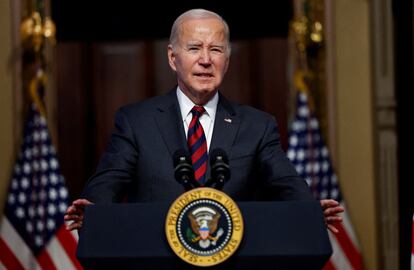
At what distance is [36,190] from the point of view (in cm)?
595

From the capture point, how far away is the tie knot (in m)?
3.27

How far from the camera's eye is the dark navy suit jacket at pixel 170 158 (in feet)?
10.3

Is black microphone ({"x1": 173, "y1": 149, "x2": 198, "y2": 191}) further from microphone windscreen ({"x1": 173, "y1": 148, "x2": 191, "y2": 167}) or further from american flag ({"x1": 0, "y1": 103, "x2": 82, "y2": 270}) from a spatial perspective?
american flag ({"x1": 0, "y1": 103, "x2": 82, "y2": 270})

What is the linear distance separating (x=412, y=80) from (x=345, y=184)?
2.53ft

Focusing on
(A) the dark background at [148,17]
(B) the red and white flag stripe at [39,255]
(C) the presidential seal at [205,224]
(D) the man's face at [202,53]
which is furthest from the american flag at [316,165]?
(C) the presidential seal at [205,224]

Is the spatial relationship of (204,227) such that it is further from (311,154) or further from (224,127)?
(311,154)

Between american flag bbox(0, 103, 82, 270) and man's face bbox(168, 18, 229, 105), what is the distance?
9.13 ft

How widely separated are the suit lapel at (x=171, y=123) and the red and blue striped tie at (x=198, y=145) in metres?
0.03

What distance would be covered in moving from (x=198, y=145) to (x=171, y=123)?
0.13m

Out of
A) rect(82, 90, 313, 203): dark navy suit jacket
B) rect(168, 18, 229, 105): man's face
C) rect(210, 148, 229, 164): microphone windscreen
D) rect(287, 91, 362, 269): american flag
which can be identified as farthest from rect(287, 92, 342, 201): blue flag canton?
rect(210, 148, 229, 164): microphone windscreen

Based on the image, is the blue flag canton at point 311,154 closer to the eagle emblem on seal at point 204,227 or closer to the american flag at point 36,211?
the american flag at point 36,211

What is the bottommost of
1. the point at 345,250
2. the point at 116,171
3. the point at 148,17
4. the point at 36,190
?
the point at 345,250

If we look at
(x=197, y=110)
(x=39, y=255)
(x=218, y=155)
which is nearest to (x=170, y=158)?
(x=197, y=110)

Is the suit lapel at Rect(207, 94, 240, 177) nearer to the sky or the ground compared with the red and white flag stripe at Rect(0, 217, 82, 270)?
nearer to the sky
